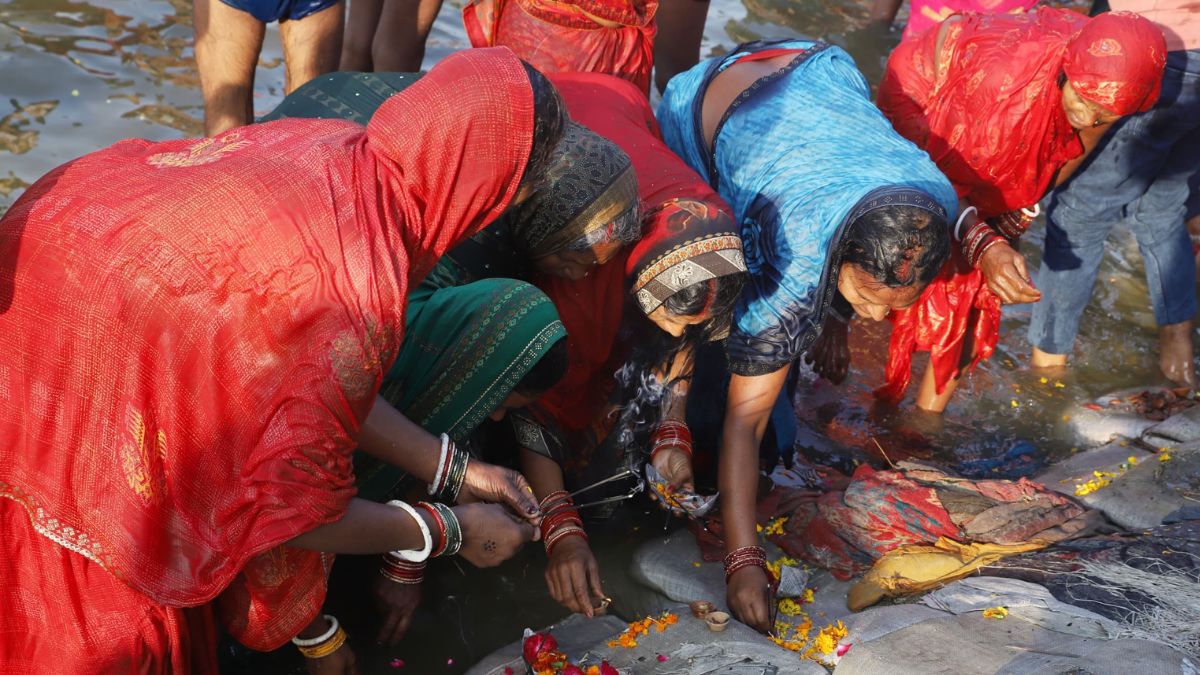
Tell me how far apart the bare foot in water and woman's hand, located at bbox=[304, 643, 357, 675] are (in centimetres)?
421

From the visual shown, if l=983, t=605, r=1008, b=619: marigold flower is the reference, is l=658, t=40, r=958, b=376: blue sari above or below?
above

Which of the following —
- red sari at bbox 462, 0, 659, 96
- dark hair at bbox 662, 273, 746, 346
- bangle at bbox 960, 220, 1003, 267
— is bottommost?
bangle at bbox 960, 220, 1003, 267

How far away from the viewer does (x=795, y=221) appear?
3439mm

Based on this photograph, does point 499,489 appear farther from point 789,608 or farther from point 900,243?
point 900,243

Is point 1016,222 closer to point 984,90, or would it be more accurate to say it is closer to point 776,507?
point 984,90

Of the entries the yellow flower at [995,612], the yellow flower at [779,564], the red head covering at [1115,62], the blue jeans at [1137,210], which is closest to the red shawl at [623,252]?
the yellow flower at [779,564]

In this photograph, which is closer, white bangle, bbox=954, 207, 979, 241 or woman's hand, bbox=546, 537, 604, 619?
woman's hand, bbox=546, 537, 604, 619

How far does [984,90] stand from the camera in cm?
425

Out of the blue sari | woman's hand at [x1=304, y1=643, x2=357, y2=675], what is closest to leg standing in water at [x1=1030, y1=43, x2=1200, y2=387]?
the blue sari

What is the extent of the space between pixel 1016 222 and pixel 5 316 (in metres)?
3.75

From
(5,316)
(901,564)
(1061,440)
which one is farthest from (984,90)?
(5,316)

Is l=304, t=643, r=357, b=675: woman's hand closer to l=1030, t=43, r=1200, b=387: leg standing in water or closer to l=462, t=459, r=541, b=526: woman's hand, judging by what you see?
l=462, t=459, r=541, b=526: woman's hand

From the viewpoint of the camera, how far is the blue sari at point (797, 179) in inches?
133

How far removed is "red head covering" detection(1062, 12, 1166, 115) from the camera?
159 inches
